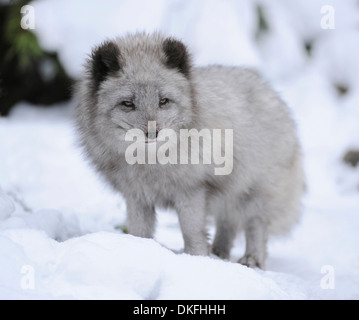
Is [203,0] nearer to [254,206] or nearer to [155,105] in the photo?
[254,206]

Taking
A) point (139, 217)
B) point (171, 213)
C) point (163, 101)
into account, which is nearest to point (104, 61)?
point (163, 101)

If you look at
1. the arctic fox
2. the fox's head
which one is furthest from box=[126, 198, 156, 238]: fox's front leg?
the fox's head

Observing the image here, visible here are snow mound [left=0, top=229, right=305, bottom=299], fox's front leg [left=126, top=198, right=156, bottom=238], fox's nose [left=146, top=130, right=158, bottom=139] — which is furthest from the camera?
fox's front leg [left=126, top=198, right=156, bottom=238]

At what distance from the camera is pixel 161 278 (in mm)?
3162

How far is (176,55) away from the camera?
4.24 metres

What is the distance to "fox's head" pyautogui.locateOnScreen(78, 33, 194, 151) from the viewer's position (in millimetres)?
3982

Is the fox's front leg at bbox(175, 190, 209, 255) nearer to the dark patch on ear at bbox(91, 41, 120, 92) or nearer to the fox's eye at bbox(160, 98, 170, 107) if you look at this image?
the fox's eye at bbox(160, 98, 170, 107)

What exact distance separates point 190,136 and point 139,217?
3.06ft

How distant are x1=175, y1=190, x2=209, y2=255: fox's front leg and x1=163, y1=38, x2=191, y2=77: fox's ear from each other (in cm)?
103

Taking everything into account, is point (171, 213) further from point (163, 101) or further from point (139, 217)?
point (163, 101)

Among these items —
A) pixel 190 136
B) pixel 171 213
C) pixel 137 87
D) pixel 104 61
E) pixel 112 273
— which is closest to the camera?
pixel 112 273

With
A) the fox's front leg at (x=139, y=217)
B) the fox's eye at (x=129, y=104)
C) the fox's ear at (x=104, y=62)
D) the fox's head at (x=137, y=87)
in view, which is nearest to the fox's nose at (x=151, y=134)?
the fox's head at (x=137, y=87)

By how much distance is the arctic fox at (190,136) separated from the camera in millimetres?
4094

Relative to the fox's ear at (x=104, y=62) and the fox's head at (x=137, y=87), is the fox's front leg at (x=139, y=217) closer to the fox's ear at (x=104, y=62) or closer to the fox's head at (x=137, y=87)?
the fox's head at (x=137, y=87)
